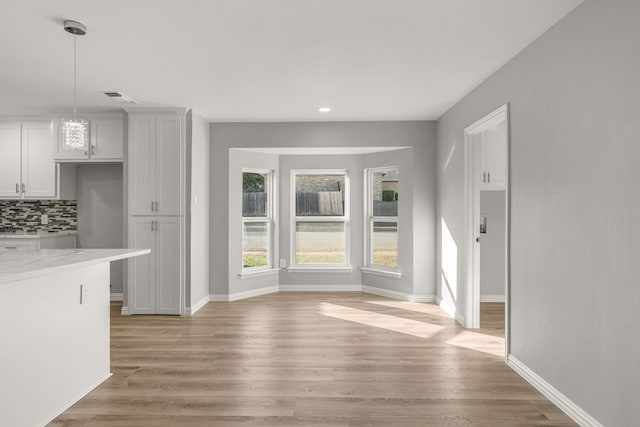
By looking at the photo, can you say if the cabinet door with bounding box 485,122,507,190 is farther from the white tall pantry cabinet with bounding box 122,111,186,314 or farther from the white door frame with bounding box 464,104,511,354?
the white tall pantry cabinet with bounding box 122,111,186,314

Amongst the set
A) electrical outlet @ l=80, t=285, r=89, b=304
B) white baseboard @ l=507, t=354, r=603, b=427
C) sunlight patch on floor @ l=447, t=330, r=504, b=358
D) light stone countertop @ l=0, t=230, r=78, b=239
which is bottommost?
sunlight patch on floor @ l=447, t=330, r=504, b=358

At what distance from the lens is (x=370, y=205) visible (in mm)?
6266

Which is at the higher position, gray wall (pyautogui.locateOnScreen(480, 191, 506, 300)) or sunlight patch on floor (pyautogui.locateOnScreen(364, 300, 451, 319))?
gray wall (pyautogui.locateOnScreen(480, 191, 506, 300))

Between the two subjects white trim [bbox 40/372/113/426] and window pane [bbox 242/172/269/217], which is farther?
window pane [bbox 242/172/269/217]

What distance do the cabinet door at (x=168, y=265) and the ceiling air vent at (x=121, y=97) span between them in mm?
1336

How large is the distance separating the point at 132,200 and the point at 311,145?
2336 mm

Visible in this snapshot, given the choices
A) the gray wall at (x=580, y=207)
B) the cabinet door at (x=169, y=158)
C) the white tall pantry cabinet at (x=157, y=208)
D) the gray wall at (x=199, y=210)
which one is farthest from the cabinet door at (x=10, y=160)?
the gray wall at (x=580, y=207)

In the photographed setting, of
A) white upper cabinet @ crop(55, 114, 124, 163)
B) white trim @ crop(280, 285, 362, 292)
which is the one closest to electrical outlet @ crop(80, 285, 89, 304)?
white upper cabinet @ crop(55, 114, 124, 163)

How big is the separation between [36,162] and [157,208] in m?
1.81

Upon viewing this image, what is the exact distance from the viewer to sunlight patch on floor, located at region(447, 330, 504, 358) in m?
3.66

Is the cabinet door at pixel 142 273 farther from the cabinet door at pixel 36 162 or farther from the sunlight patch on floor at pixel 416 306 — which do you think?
the sunlight patch on floor at pixel 416 306

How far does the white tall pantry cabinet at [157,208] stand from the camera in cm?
489

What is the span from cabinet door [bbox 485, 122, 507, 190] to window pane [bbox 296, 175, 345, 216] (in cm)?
219

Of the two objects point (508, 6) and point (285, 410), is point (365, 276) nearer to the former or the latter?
point (285, 410)
